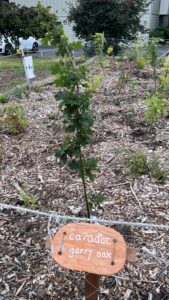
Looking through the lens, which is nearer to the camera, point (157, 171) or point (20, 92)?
point (157, 171)

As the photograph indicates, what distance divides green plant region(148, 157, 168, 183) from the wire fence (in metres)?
0.59

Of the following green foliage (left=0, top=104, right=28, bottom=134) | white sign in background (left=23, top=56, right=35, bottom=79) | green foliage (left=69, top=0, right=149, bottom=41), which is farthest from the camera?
green foliage (left=69, top=0, right=149, bottom=41)

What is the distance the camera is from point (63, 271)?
2.12 m

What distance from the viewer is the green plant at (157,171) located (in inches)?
114

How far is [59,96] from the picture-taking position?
6.04ft

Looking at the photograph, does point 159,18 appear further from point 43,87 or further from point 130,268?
point 130,268

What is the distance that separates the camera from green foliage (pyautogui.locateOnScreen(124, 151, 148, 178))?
2.97 metres

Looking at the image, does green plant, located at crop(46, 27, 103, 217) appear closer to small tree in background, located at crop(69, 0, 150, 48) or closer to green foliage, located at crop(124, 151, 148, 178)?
green foliage, located at crop(124, 151, 148, 178)

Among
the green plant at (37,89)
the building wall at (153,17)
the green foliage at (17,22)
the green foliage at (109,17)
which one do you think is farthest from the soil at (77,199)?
the building wall at (153,17)

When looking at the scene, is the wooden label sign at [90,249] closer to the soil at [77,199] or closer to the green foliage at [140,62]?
the soil at [77,199]

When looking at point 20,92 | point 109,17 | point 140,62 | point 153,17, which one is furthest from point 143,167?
point 153,17

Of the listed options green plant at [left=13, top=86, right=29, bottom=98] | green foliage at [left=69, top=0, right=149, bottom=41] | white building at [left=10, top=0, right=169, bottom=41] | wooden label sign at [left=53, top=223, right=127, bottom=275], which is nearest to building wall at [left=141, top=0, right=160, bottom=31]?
white building at [left=10, top=0, right=169, bottom=41]

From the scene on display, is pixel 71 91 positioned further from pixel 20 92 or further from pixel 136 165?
pixel 20 92

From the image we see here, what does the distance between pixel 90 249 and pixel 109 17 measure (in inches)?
340
